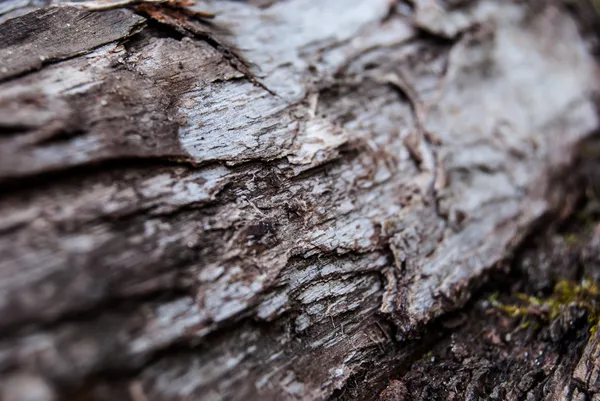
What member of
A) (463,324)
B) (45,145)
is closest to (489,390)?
(463,324)

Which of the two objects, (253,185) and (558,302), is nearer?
(253,185)

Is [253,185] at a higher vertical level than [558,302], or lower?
higher

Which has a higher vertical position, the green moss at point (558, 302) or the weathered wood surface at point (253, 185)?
the weathered wood surface at point (253, 185)

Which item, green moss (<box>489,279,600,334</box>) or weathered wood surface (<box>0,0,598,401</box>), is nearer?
weathered wood surface (<box>0,0,598,401</box>)

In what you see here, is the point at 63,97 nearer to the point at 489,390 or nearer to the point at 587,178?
the point at 489,390

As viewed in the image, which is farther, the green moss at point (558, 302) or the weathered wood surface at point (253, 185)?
the green moss at point (558, 302)
